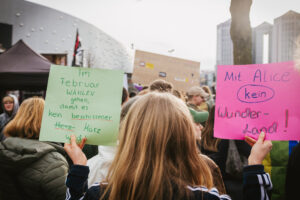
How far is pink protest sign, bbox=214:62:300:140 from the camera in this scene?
145 cm

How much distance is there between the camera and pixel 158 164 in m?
1.09

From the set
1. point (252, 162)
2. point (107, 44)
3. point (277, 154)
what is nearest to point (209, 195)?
point (252, 162)

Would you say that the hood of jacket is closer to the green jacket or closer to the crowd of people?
the green jacket

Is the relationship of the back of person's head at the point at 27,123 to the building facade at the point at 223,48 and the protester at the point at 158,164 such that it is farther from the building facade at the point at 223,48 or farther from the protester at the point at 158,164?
the building facade at the point at 223,48

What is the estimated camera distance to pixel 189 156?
1.17 m

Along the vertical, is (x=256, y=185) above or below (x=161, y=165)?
below

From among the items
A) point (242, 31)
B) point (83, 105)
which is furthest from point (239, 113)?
point (242, 31)

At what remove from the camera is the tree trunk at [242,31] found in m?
3.88

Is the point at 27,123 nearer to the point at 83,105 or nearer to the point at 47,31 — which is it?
the point at 83,105

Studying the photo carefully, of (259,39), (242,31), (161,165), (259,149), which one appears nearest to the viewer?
(161,165)

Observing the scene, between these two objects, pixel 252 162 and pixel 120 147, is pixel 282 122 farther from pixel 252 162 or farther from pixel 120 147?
pixel 120 147

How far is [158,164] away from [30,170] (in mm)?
1465

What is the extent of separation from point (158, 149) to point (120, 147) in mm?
213

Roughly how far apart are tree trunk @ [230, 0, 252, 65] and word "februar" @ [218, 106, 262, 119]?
2.61m
